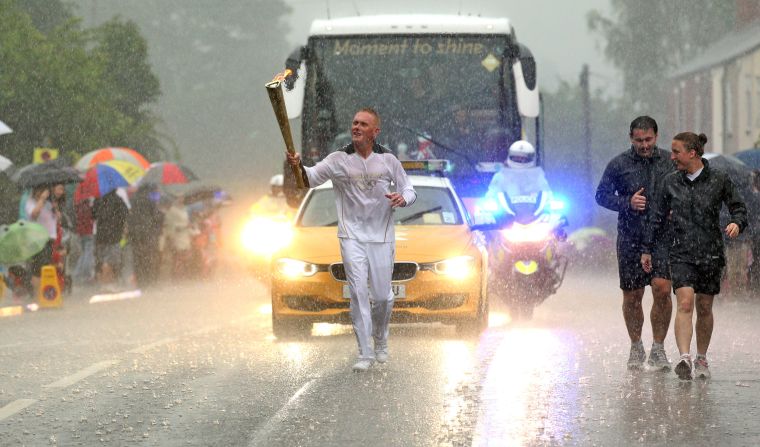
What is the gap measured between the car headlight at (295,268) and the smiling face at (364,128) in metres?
2.61

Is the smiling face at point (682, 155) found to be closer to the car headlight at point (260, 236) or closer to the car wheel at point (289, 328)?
the car wheel at point (289, 328)

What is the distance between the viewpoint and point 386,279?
464 inches

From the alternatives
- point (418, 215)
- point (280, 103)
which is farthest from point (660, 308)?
point (418, 215)

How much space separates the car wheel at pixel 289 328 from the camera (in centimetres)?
1412

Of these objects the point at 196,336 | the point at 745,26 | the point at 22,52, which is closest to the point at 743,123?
the point at 745,26

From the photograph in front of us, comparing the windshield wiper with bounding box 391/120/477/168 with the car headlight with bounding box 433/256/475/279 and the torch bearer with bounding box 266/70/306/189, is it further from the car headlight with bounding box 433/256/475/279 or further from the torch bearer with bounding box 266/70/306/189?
the torch bearer with bounding box 266/70/306/189

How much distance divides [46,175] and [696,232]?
44.2 feet

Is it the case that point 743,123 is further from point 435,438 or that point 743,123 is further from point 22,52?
point 435,438

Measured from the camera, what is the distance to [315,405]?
9.45 m

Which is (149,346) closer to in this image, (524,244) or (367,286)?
(367,286)

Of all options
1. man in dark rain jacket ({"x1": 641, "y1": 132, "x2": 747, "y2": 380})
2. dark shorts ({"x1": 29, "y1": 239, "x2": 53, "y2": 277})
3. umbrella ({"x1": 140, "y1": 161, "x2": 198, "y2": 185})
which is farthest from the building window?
man in dark rain jacket ({"x1": 641, "y1": 132, "x2": 747, "y2": 380})

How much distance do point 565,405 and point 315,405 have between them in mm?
1450

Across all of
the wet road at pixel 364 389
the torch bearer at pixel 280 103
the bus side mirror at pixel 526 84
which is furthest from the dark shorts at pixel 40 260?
the torch bearer at pixel 280 103

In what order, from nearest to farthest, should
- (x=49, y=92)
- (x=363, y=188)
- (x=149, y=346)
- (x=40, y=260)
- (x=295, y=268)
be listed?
(x=363, y=188), (x=149, y=346), (x=295, y=268), (x=40, y=260), (x=49, y=92)
